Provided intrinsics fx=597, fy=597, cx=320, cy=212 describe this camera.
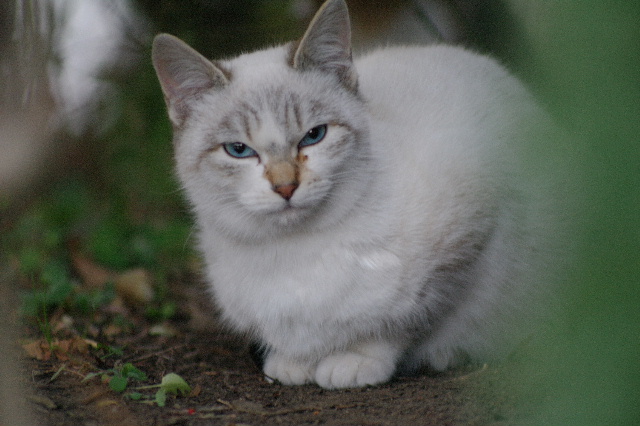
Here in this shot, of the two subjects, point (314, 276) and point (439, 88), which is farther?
point (439, 88)

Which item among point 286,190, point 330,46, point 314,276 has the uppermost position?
point 330,46

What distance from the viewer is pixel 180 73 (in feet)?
7.79

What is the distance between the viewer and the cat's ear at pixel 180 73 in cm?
227

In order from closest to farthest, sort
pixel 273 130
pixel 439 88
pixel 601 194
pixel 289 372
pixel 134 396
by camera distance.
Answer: pixel 601 194 < pixel 134 396 < pixel 273 130 < pixel 289 372 < pixel 439 88

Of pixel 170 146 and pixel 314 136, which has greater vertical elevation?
pixel 314 136

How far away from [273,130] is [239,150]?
0.17 m

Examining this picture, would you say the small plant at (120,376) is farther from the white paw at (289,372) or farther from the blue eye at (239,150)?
the blue eye at (239,150)

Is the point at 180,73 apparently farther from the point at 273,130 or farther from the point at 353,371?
the point at 353,371

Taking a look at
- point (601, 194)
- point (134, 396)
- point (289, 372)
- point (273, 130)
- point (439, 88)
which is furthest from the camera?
point (439, 88)

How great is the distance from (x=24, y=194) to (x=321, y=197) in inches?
124

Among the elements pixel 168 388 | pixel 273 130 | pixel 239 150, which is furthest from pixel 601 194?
pixel 168 388

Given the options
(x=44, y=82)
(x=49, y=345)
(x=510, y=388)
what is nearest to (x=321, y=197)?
(x=510, y=388)

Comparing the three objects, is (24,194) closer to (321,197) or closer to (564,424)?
(321,197)

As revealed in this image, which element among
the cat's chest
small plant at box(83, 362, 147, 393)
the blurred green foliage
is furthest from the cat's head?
the blurred green foliage
